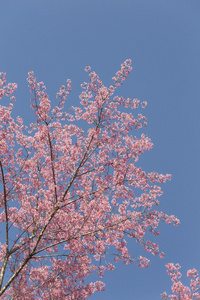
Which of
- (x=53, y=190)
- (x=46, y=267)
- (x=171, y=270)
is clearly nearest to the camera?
(x=53, y=190)

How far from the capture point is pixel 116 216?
10.0 metres

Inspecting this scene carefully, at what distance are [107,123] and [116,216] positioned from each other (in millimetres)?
3930

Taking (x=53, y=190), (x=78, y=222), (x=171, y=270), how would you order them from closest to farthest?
(x=78, y=222)
(x=53, y=190)
(x=171, y=270)

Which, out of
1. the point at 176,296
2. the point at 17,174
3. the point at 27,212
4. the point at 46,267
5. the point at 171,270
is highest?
the point at 17,174

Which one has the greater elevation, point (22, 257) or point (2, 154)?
point (2, 154)

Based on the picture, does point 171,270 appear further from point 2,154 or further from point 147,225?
point 2,154

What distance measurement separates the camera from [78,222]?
946 cm

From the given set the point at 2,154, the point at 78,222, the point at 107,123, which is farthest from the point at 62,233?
the point at 107,123

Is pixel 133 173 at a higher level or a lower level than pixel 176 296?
higher

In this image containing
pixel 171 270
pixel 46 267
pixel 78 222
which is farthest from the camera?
pixel 171 270

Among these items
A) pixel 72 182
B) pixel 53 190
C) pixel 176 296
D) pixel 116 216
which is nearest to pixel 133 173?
pixel 116 216

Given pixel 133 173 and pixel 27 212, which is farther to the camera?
pixel 133 173

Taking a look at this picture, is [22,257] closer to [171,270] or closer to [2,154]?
[2,154]

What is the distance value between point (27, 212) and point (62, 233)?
1623 millimetres
